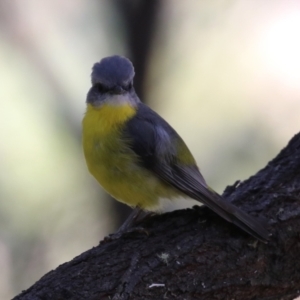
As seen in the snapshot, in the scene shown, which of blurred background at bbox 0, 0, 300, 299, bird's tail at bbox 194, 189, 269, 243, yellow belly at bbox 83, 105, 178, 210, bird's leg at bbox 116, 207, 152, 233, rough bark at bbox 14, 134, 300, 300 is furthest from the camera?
blurred background at bbox 0, 0, 300, 299

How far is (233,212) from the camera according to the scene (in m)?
3.90

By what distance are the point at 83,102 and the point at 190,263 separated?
4.48 metres

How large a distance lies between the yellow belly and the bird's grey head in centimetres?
10

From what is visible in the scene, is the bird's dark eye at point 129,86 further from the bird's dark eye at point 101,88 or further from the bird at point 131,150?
the bird's dark eye at point 101,88

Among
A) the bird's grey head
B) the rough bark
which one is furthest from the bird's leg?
the bird's grey head

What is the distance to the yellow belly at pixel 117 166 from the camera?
420 cm

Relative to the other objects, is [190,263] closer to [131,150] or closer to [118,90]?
[131,150]

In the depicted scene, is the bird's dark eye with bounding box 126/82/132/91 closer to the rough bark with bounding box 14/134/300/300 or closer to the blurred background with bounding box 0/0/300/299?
the rough bark with bounding box 14/134/300/300

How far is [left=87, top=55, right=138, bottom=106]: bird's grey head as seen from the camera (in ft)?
14.4

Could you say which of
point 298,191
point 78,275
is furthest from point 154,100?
point 78,275

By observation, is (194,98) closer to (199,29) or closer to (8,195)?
(199,29)

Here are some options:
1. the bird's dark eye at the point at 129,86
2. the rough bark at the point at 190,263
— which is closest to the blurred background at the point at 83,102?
the bird's dark eye at the point at 129,86

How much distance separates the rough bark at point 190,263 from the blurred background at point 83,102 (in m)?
3.65

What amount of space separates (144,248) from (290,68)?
5.64 meters
